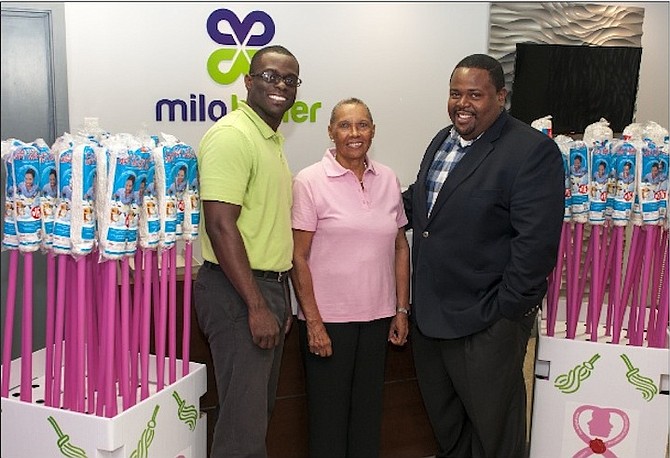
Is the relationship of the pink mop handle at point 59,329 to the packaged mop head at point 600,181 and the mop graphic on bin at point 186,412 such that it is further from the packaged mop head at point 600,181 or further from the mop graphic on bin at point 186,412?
the packaged mop head at point 600,181

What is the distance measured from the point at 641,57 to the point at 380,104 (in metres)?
1.91

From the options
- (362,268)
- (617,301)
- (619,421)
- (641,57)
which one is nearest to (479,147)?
(362,268)

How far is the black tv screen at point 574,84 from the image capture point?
4.55 metres

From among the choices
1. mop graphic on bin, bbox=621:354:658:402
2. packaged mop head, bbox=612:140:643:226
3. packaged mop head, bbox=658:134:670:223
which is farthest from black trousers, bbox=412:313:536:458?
packaged mop head, bbox=658:134:670:223

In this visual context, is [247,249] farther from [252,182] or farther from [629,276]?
[629,276]

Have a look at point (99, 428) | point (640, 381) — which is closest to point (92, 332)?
point (99, 428)

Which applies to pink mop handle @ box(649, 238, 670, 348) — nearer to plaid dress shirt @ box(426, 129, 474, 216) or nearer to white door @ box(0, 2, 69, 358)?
plaid dress shirt @ box(426, 129, 474, 216)

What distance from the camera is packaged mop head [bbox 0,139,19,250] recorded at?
1.93m

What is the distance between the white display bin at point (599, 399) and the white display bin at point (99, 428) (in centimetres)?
127

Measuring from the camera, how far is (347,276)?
8.20 feet

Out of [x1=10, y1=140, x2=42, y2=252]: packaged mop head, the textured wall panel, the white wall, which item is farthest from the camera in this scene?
the textured wall panel

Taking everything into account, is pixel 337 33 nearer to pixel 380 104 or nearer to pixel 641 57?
pixel 380 104

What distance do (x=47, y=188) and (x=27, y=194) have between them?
0.17 ft

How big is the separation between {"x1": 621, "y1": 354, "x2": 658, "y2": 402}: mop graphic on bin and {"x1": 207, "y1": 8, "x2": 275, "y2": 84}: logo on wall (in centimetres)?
231
